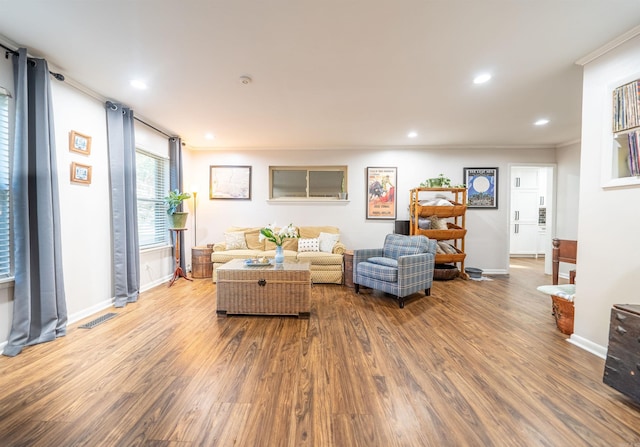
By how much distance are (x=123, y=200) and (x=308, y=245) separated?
2797 mm

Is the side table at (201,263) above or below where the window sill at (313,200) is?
below

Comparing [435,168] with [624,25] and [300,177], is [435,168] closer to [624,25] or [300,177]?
[300,177]

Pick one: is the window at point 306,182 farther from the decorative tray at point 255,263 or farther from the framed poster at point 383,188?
the decorative tray at point 255,263

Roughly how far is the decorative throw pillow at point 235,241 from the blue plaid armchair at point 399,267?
214 cm

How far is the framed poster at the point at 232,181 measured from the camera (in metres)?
5.20

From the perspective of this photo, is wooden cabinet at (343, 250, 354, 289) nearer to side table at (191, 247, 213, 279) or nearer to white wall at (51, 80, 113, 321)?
side table at (191, 247, 213, 279)

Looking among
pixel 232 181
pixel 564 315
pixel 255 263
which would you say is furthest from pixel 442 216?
pixel 232 181

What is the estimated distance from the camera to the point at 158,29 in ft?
6.16

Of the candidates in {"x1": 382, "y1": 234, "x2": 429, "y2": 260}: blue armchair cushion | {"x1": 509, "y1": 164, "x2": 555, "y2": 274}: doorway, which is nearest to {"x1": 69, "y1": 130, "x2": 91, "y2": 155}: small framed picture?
{"x1": 382, "y1": 234, "x2": 429, "y2": 260}: blue armchair cushion

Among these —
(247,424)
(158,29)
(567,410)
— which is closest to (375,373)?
(247,424)

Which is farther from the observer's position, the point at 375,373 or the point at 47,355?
the point at 47,355

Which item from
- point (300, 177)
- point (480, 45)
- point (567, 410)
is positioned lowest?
point (567, 410)

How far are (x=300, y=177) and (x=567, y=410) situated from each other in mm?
4693

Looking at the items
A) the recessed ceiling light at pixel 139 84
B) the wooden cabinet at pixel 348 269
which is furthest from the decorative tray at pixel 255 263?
the recessed ceiling light at pixel 139 84
